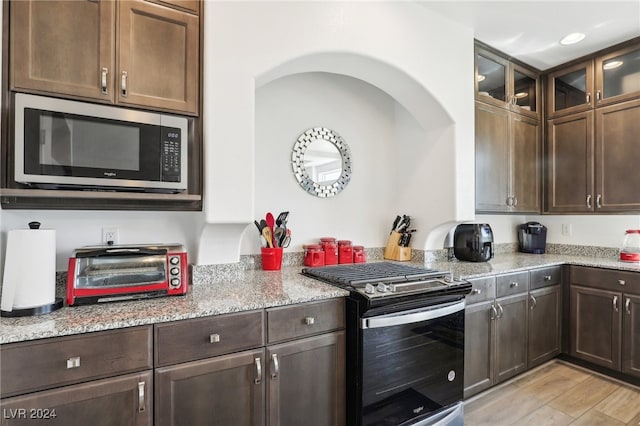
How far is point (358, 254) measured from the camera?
258 centimetres

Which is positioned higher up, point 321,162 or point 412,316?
point 321,162

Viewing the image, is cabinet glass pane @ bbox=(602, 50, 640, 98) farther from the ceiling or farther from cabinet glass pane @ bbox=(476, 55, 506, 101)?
cabinet glass pane @ bbox=(476, 55, 506, 101)

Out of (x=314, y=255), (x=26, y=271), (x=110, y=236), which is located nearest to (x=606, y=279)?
(x=314, y=255)

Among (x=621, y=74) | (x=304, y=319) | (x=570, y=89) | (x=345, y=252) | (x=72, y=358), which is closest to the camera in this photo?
(x=72, y=358)

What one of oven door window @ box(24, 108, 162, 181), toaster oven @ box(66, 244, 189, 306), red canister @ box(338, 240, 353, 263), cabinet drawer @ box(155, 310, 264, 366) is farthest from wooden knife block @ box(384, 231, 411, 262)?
oven door window @ box(24, 108, 162, 181)

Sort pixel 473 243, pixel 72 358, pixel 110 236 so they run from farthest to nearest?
pixel 473 243 < pixel 110 236 < pixel 72 358

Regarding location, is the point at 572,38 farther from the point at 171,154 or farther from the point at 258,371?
the point at 258,371

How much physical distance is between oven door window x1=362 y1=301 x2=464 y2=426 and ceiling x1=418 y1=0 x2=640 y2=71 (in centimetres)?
206

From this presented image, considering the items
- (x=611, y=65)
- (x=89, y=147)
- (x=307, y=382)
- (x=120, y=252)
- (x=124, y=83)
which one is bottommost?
(x=307, y=382)

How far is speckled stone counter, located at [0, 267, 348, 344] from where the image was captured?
1176mm

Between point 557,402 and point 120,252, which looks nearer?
point 120,252

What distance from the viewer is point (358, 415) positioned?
1.68 meters

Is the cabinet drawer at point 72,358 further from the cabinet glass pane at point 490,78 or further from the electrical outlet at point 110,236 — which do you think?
the cabinet glass pane at point 490,78

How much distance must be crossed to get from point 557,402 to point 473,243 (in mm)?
1224
